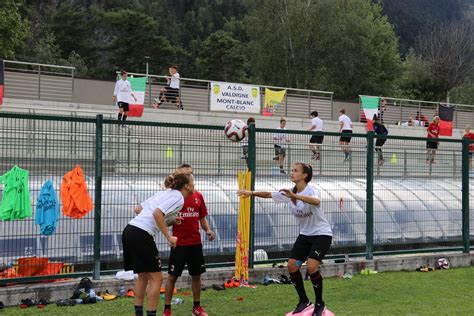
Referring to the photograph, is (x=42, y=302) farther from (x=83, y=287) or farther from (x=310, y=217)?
(x=310, y=217)

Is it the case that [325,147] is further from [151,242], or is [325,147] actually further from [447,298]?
[151,242]

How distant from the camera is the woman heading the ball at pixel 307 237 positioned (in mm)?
7633

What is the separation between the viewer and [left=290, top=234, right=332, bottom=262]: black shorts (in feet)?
25.0

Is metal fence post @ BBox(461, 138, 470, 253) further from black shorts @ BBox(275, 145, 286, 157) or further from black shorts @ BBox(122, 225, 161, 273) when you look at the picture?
black shorts @ BBox(122, 225, 161, 273)

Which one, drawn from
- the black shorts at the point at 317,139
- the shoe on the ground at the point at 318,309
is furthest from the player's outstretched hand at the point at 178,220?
the black shorts at the point at 317,139

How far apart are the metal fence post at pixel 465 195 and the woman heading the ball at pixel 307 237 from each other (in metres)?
6.04

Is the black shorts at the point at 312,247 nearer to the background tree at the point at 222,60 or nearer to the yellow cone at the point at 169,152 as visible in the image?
the yellow cone at the point at 169,152

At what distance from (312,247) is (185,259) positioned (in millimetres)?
1596

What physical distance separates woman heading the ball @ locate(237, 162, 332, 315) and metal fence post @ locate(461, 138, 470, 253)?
19.8 ft

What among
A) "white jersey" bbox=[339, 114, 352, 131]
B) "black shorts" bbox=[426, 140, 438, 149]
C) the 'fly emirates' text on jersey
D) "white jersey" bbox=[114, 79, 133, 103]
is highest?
"white jersey" bbox=[114, 79, 133, 103]

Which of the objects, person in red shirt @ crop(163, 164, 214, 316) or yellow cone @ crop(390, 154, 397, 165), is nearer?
person in red shirt @ crop(163, 164, 214, 316)

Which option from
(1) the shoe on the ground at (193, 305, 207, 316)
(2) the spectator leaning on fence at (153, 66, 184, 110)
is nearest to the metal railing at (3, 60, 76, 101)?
(2) the spectator leaning on fence at (153, 66, 184, 110)

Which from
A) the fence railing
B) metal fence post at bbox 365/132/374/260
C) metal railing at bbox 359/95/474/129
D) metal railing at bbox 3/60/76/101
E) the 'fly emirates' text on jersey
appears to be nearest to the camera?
the 'fly emirates' text on jersey

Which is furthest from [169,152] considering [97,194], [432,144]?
[432,144]
